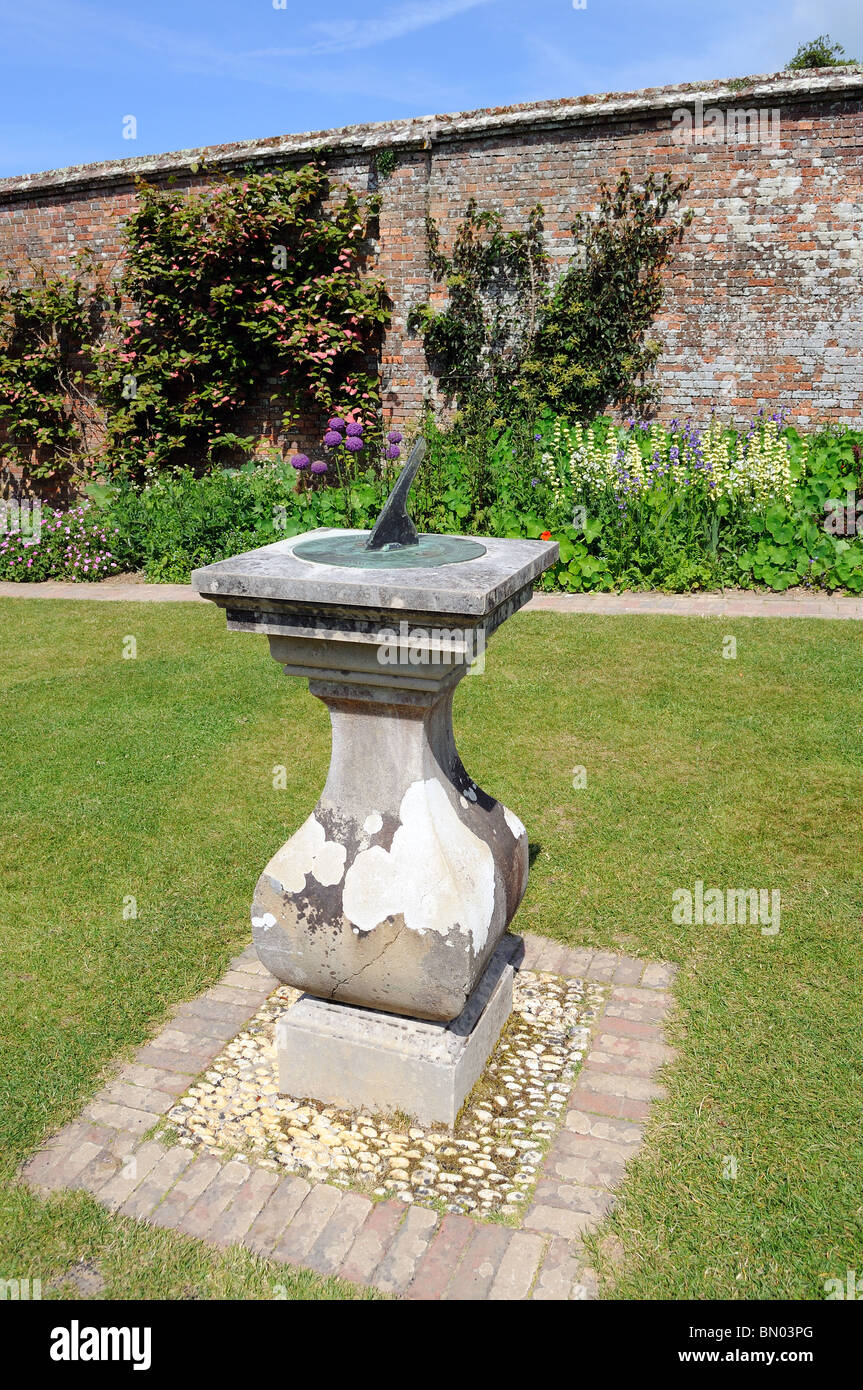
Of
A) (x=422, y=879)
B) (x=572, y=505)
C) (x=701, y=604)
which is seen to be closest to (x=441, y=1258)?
(x=422, y=879)

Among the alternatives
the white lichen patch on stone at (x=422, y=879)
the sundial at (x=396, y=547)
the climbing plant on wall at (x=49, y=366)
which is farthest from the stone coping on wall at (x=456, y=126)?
the white lichen patch on stone at (x=422, y=879)

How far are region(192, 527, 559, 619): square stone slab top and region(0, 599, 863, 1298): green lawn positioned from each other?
5.49 ft

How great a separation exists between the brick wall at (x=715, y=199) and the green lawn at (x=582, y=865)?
10.3 feet

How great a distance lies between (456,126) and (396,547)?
8397 mm

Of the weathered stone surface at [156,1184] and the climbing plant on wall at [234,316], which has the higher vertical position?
the climbing plant on wall at [234,316]

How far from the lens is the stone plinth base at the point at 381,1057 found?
3.03m

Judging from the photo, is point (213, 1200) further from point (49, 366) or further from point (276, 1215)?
point (49, 366)

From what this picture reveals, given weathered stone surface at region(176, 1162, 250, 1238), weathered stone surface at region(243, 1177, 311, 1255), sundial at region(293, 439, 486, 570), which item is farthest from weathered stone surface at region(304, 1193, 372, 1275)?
sundial at region(293, 439, 486, 570)

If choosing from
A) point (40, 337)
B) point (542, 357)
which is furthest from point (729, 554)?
point (40, 337)

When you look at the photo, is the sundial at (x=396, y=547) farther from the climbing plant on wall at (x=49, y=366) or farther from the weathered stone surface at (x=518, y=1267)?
the climbing plant on wall at (x=49, y=366)

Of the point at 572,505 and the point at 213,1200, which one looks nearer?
the point at 213,1200

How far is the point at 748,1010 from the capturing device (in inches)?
139

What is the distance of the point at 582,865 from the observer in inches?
181

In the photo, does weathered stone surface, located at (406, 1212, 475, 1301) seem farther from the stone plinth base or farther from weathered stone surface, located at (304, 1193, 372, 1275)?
the stone plinth base
